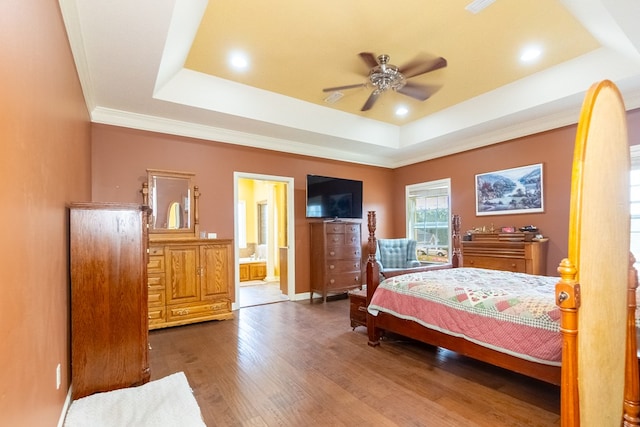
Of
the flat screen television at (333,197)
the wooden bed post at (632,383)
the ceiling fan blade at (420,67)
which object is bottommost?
the wooden bed post at (632,383)

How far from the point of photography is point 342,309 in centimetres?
487

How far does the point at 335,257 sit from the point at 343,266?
249 mm

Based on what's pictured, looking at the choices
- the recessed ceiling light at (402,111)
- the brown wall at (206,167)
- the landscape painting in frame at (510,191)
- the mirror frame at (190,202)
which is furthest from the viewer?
the recessed ceiling light at (402,111)

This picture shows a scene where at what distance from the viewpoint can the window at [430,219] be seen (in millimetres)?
5961

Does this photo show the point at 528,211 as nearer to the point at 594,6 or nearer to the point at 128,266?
the point at 594,6

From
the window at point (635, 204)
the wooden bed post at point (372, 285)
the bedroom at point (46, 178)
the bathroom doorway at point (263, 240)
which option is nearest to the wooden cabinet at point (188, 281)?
the bathroom doorway at point (263, 240)

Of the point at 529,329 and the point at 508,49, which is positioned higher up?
the point at 508,49

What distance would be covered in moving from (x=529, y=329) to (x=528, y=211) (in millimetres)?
3221

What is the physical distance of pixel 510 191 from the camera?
4.86 m

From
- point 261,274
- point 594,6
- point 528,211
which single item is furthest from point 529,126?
point 261,274

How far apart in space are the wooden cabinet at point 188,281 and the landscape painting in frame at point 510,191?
4.20 meters

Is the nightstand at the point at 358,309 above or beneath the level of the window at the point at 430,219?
beneath

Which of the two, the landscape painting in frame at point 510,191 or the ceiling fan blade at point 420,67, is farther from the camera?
the landscape painting in frame at point 510,191

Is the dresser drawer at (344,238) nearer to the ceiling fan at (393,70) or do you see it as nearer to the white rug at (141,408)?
the ceiling fan at (393,70)
